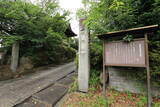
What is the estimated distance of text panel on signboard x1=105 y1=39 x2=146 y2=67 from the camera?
227 centimetres

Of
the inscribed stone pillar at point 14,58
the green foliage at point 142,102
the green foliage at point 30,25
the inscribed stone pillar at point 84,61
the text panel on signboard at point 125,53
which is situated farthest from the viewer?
the inscribed stone pillar at point 14,58

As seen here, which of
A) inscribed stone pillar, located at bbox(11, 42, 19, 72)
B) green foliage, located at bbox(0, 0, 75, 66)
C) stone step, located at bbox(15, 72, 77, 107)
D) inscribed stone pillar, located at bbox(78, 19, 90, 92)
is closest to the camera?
stone step, located at bbox(15, 72, 77, 107)

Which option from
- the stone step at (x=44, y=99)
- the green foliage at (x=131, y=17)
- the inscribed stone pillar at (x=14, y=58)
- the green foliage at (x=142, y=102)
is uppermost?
the green foliage at (x=131, y=17)

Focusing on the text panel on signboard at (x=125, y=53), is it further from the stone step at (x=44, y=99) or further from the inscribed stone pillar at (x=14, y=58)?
the inscribed stone pillar at (x=14, y=58)

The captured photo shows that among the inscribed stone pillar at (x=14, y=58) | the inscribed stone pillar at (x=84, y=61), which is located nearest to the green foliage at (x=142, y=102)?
the inscribed stone pillar at (x=84, y=61)

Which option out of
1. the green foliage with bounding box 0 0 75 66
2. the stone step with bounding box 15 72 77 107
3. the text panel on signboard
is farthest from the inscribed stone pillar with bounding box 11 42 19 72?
the text panel on signboard

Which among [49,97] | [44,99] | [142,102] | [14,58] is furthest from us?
[14,58]

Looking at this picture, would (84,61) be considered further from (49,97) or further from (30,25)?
(30,25)

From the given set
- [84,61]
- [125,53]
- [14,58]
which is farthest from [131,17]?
[14,58]

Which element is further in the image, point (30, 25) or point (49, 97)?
point (30, 25)

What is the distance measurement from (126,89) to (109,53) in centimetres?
166

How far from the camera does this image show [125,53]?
8.08 feet

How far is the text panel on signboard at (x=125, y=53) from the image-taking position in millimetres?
2270

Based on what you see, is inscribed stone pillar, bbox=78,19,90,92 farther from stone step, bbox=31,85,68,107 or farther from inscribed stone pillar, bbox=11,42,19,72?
inscribed stone pillar, bbox=11,42,19,72
